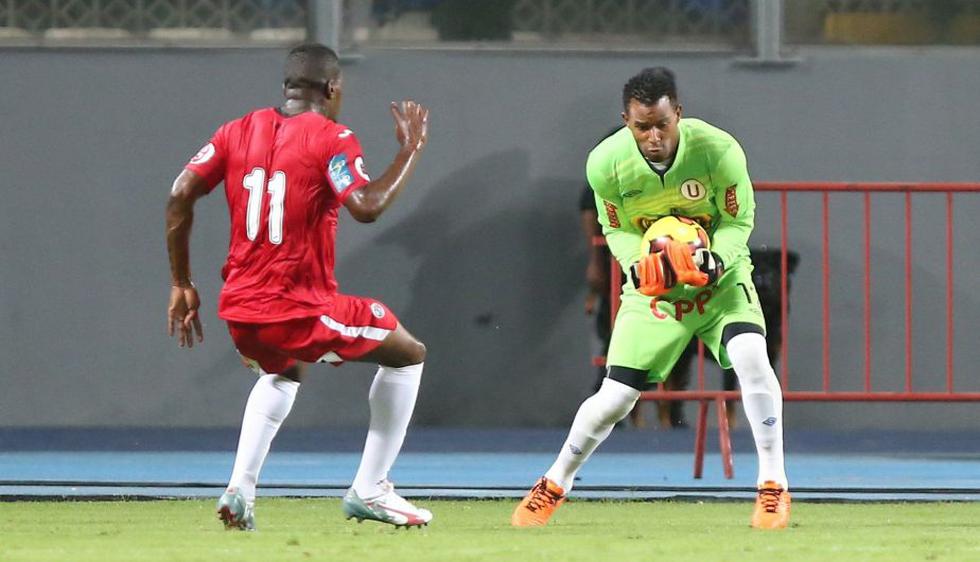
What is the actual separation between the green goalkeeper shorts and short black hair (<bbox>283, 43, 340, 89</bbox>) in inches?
56.9

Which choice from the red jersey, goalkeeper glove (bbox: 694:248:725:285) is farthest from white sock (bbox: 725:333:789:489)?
the red jersey

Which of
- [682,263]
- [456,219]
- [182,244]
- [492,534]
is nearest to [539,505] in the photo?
[492,534]

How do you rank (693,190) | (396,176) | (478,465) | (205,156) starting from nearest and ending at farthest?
(396,176) → (205,156) → (693,190) → (478,465)

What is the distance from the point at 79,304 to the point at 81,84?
1389mm

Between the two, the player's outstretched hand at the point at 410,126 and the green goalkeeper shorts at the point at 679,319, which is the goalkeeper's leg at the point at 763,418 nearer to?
the green goalkeeper shorts at the point at 679,319

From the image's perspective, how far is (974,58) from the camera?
12.3 meters

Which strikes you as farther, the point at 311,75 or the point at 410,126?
the point at 311,75

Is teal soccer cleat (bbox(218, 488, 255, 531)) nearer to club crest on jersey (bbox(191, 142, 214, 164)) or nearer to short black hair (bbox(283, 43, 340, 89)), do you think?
club crest on jersey (bbox(191, 142, 214, 164))

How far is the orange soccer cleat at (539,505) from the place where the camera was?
7.09m

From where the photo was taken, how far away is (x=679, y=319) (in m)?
7.16

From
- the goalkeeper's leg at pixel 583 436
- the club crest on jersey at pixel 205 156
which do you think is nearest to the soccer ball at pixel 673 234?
the goalkeeper's leg at pixel 583 436

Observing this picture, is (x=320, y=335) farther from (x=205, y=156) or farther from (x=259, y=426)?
A: (x=205, y=156)

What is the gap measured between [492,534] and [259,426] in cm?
89

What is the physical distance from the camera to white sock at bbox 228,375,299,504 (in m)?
6.57
